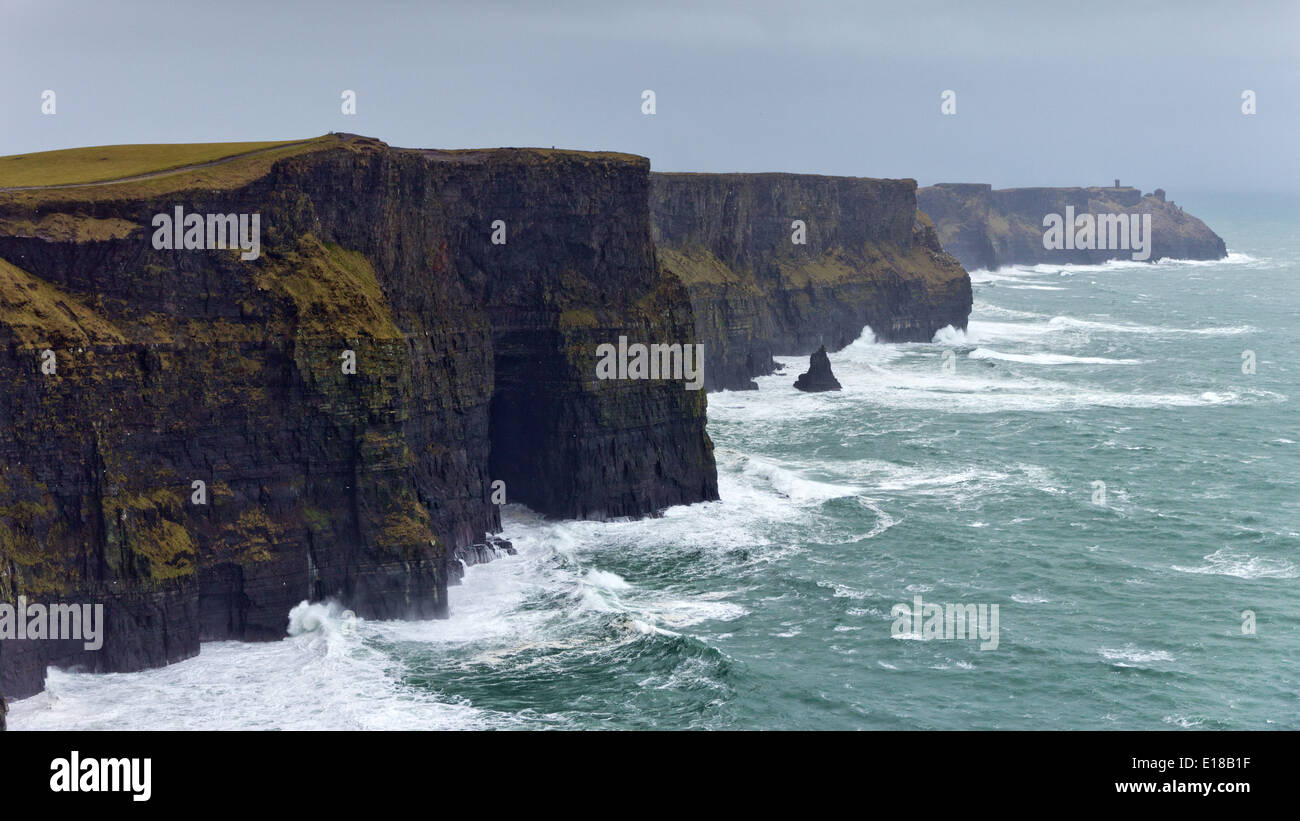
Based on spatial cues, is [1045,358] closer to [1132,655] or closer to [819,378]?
[819,378]

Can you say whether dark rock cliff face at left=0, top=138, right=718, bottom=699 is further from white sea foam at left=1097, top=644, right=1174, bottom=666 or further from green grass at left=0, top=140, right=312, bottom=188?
white sea foam at left=1097, top=644, right=1174, bottom=666

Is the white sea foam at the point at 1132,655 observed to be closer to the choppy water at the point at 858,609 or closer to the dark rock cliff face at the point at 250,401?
the choppy water at the point at 858,609

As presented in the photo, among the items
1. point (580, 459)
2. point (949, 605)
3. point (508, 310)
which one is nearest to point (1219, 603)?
point (949, 605)

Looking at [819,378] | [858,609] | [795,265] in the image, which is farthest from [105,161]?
[795,265]

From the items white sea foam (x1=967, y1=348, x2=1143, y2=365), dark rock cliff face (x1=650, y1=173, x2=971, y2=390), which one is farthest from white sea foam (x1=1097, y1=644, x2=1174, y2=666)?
white sea foam (x1=967, y1=348, x2=1143, y2=365)

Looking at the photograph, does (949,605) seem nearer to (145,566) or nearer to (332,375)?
(332,375)
